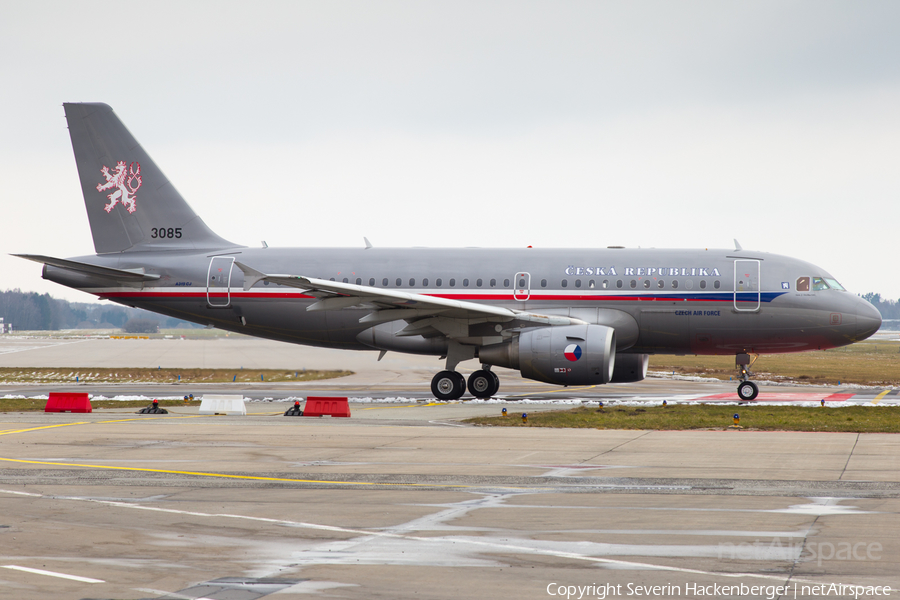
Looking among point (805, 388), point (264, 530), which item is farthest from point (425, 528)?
point (805, 388)

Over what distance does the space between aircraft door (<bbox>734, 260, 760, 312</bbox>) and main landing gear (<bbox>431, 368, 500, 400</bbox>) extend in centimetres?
740

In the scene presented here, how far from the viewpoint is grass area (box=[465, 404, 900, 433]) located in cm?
1755

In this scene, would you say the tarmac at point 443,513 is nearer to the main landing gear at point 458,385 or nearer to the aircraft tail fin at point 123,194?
the main landing gear at point 458,385

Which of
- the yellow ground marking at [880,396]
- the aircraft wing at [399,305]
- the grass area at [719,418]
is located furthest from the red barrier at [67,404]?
the yellow ground marking at [880,396]

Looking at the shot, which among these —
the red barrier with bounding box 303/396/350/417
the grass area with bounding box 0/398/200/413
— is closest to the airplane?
the red barrier with bounding box 303/396/350/417

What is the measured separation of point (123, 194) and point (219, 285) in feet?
15.9

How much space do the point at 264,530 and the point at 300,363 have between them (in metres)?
30.9

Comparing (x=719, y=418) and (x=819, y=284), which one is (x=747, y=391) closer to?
(x=819, y=284)

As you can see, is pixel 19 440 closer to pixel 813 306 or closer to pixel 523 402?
pixel 523 402

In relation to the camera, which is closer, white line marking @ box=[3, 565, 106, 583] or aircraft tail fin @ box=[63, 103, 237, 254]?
white line marking @ box=[3, 565, 106, 583]

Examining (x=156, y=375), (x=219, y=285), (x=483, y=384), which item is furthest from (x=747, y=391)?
(x=156, y=375)

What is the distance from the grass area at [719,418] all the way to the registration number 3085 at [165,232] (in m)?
13.8

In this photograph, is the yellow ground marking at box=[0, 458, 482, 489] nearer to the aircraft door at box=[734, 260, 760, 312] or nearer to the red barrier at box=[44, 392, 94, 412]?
the red barrier at box=[44, 392, 94, 412]

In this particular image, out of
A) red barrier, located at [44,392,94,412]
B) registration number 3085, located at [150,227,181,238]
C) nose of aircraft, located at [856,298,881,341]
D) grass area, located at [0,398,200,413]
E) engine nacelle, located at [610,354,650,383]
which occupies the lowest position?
grass area, located at [0,398,200,413]
